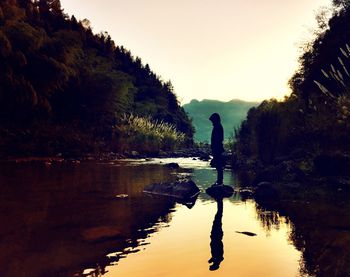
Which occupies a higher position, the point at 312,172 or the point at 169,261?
the point at 312,172

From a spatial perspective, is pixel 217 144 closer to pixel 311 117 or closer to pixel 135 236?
pixel 135 236

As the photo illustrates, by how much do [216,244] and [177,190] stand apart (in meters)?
4.43

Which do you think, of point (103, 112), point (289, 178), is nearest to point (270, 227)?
point (289, 178)

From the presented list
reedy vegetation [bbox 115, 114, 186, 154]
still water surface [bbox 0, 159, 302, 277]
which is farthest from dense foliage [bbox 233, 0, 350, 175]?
reedy vegetation [bbox 115, 114, 186, 154]

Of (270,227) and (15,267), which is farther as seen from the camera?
(270,227)

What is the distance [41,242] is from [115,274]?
5.37 feet

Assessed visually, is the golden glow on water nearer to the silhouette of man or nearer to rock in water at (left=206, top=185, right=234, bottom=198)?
rock in water at (left=206, top=185, right=234, bottom=198)

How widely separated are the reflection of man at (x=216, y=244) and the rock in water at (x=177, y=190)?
220 cm

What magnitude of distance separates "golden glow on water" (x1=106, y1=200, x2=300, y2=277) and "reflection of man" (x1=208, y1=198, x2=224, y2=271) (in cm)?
6

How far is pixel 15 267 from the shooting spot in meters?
4.24

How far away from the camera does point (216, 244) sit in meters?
5.44

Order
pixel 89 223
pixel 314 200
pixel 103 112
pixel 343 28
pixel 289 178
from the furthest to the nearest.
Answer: pixel 103 112, pixel 343 28, pixel 289 178, pixel 314 200, pixel 89 223

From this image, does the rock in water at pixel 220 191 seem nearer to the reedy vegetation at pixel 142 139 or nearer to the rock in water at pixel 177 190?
the rock in water at pixel 177 190

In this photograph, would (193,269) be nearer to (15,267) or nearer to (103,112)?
(15,267)
